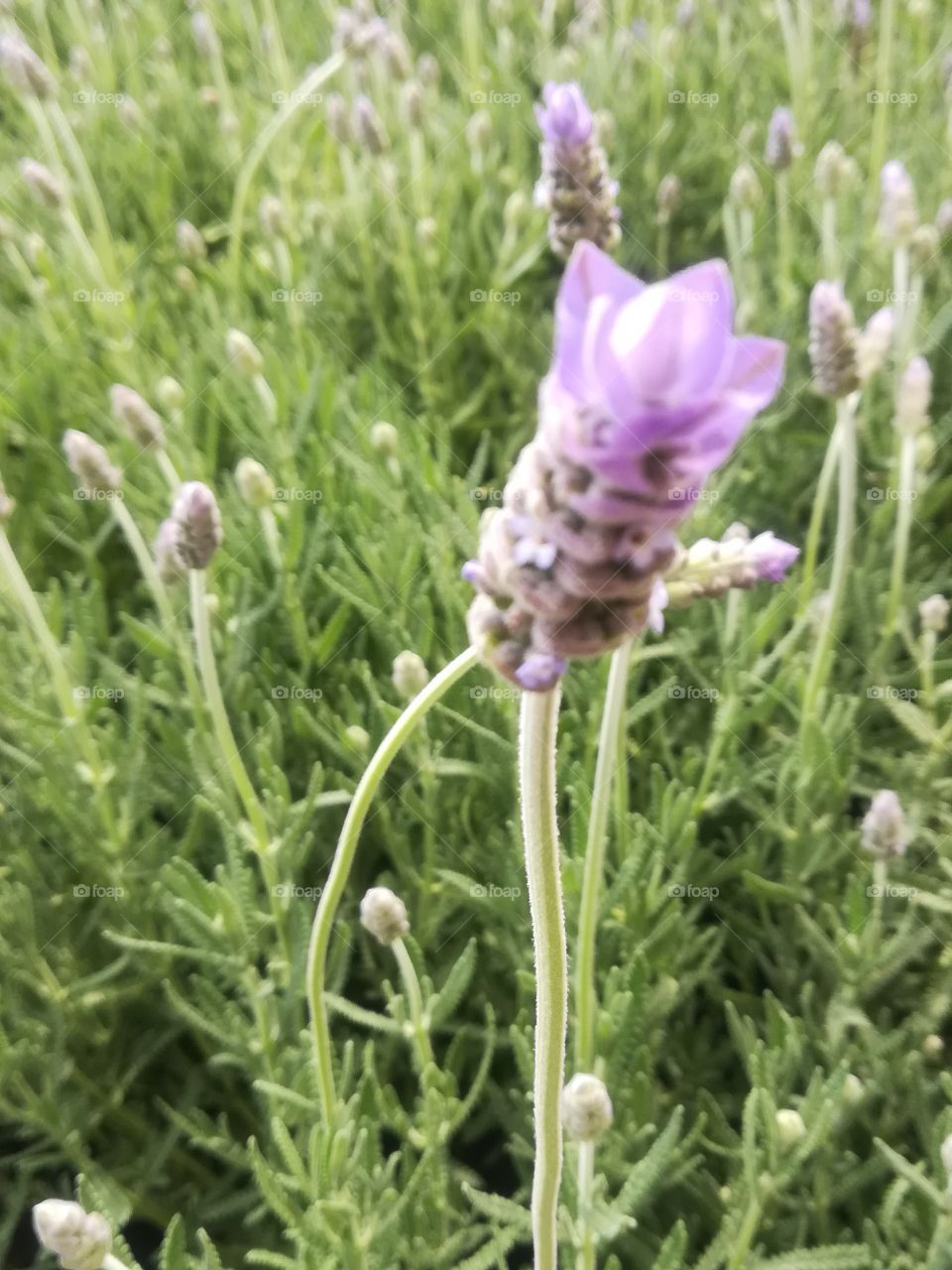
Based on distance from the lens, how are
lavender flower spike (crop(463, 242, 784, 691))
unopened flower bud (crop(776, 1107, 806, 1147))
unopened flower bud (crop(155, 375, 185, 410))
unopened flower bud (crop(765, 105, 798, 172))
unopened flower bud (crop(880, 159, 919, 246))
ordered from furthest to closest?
unopened flower bud (crop(765, 105, 798, 172)) < unopened flower bud (crop(155, 375, 185, 410)) < unopened flower bud (crop(880, 159, 919, 246)) < unopened flower bud (crop(776, 1107, 806, 1147)) < lavender flower spike (crop(463, 242, 784, 691))

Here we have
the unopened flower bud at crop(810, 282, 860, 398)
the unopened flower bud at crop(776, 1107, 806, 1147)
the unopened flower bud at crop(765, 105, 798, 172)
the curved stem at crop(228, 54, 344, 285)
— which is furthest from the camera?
the curved stem at crop(228, 54, 344, 285)

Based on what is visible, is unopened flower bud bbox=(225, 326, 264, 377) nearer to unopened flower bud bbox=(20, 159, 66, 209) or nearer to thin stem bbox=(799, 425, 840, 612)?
unopened flower bud bbox=(20, 159, 66, 209)

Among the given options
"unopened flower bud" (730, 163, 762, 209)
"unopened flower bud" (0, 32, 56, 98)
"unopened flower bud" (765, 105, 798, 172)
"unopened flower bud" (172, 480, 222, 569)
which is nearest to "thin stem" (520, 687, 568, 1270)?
"unopened flower bud" (172, 480, 222, 569)

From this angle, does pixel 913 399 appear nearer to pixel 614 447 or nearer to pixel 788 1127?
pixel 788 1127

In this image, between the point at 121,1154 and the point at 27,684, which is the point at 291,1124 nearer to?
the point at 121,1154

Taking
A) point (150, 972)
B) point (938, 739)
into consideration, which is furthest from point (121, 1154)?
point (938, 739)

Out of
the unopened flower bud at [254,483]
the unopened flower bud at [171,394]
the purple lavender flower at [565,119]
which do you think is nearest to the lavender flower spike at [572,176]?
the purple lavender flower at [565,119]
